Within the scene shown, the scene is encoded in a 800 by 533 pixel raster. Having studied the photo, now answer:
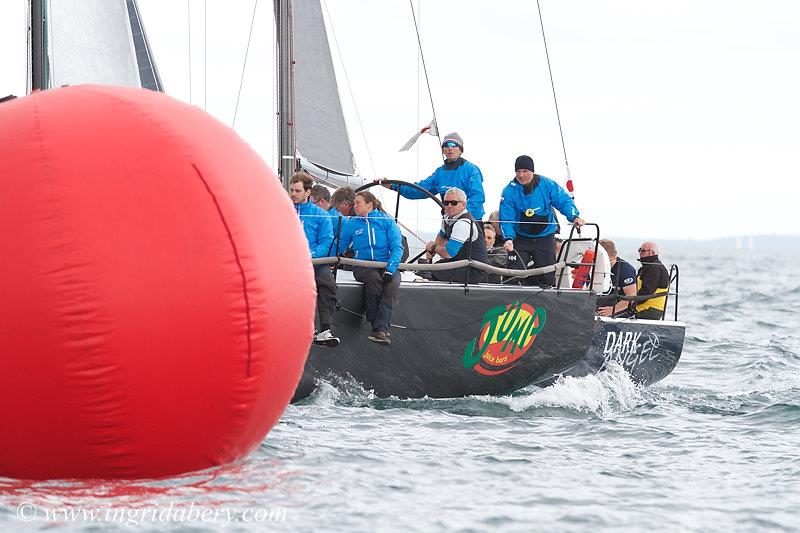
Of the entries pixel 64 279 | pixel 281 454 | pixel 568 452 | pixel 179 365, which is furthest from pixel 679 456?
pixel 64 279

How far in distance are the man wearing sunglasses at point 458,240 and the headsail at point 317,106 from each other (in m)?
3.08

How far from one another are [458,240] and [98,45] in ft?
15.6

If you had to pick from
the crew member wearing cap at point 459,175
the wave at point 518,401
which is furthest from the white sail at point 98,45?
the wave at point 518,401

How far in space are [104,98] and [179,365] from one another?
4.27ft

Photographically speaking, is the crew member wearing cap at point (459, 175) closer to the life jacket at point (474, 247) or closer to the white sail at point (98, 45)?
the life jacket at point (474, 247)

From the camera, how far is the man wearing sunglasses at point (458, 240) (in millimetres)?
9727

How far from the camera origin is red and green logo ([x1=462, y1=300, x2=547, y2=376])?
976 cm

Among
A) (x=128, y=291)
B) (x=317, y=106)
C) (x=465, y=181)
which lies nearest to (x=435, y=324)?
(x=465, y=181)

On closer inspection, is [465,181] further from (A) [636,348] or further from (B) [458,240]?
(A) [636,348]

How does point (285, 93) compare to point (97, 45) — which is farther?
point (97, 45)

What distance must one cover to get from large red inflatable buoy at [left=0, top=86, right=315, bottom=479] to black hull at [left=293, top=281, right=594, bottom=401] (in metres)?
3.88

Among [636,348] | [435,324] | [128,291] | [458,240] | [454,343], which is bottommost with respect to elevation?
[636,348]

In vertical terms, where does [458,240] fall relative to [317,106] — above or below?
below

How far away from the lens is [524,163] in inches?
424
